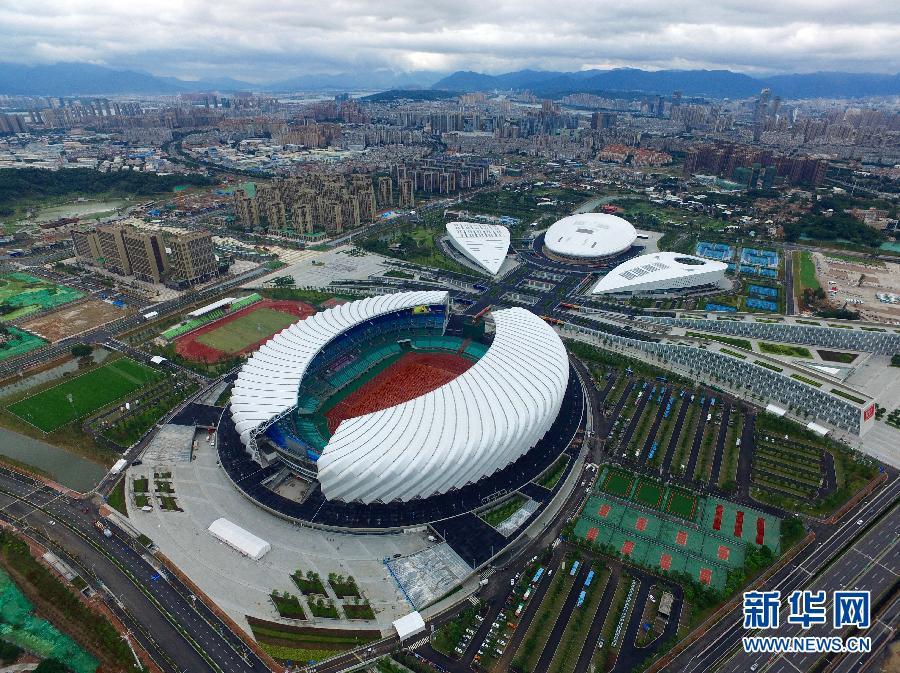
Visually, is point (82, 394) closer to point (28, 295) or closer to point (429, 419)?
point (28, 295)

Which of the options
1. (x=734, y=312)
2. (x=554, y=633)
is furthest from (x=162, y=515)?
(x=734, y=312)

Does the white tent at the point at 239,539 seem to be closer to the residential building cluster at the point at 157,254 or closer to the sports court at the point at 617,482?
the sports court at the point at 617,482

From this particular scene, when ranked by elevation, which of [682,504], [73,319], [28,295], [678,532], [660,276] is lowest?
[678,532]

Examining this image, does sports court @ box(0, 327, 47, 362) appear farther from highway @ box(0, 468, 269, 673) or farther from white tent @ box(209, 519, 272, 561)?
white tent @ box(209, 519, 272, 561)

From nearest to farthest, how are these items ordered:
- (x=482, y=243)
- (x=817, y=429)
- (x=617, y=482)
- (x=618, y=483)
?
(x=618, y=483)
(x=617, y=482)
(x=817, y=429)
(x=482, y=243)

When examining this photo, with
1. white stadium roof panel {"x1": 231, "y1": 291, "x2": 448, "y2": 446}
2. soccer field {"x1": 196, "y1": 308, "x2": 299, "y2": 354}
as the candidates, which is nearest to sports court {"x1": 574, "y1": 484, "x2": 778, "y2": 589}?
white stadium roof panel {"x1": 231, "y1": 291, "x2": 448, "y2": 446}

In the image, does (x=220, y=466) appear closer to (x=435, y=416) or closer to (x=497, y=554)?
(x=435, y=416)

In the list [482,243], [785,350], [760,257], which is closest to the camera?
[785,350]

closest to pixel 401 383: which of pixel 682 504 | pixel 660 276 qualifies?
pixel 682 504
